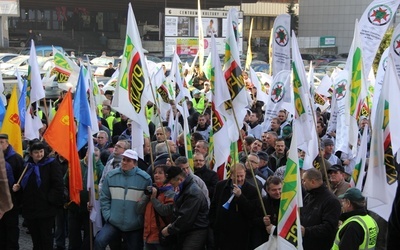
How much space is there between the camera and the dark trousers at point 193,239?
297 inches

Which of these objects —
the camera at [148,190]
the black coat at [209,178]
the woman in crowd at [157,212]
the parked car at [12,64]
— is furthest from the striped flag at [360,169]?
the parked car at [12,64]

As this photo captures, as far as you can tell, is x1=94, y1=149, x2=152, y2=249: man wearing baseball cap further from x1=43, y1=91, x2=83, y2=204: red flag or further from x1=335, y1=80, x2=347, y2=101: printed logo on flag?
x1=335, y1=80, x2=347, y2=101: printed logo on flag

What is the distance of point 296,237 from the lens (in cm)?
639

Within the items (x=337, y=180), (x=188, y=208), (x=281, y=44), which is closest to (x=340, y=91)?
(x=281, y=44)

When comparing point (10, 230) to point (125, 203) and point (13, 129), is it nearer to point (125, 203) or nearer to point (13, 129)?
point (125, 203)

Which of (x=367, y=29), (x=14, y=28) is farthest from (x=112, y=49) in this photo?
(x=367, y=29)

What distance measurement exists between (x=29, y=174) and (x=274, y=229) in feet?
9.89

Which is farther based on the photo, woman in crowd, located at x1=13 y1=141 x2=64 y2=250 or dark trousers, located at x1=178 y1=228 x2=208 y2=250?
woman in crowd, located at x1=13 y1=141 x2=64 y2=250

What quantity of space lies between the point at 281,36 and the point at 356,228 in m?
6.57

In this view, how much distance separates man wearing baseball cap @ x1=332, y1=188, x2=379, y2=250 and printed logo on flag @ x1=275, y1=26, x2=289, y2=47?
20.3ft

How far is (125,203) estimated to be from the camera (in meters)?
7.95

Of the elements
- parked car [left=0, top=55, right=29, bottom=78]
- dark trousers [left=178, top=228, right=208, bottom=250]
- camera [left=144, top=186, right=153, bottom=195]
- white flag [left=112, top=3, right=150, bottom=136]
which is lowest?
parked car [left=0, top=55, right=29, bottom=78]

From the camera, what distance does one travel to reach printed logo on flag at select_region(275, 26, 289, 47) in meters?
12.0

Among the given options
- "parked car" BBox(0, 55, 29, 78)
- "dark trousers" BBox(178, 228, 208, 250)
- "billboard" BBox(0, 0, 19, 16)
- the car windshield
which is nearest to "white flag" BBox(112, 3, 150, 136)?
"dark trousers" BBox(178, 228, 208, 250)
